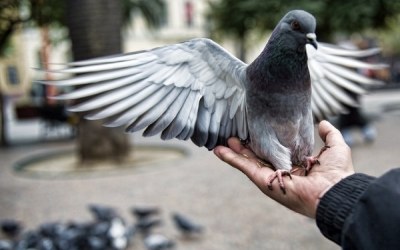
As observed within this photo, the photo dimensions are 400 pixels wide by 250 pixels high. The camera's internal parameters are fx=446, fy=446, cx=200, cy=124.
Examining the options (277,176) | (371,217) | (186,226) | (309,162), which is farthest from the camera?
(186,226)

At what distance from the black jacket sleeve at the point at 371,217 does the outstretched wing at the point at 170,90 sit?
2.82 feet

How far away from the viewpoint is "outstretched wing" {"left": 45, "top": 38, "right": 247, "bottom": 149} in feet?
6.69

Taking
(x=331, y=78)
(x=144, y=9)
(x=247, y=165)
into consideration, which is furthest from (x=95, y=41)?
(x=144, y=9)

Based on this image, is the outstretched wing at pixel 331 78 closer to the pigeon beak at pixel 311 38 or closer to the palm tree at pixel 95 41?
the pigeon beak at pixel 311 38

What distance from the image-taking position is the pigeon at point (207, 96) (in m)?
1.96

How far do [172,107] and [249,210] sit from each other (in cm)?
394

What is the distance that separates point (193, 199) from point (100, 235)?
2.26 m

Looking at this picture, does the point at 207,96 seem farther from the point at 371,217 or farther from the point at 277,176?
the point at 371,217

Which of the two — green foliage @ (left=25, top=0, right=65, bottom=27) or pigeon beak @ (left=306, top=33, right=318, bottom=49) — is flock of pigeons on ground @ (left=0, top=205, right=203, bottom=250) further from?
green foliage @ (left=25, top=0, right=65, bottom=27)

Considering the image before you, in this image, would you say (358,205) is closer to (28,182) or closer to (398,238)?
(398,238)

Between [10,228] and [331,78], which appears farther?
[10,228]

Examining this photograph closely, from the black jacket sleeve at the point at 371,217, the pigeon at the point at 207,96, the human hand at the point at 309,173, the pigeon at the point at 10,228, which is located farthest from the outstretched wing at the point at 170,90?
the pigeon at the point at 10,228

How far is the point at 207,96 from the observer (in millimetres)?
2176

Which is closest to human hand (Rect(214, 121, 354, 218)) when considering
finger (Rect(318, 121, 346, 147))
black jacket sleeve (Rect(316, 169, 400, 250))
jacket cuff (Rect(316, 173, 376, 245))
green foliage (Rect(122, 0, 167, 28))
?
finger (Rect(318, 121, 346, 147))
